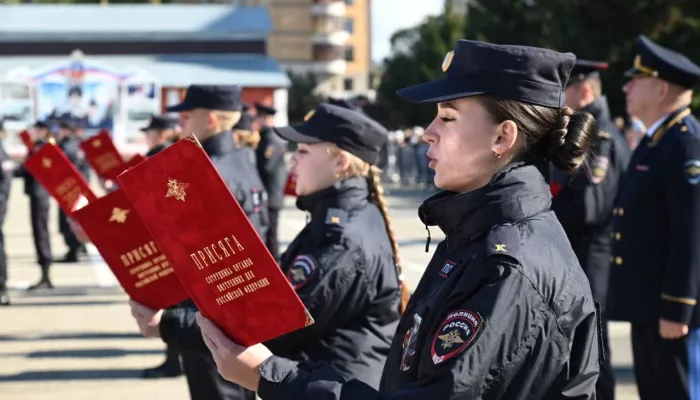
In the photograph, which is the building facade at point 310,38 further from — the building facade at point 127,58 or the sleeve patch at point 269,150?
the sleeve patch at point 269,150

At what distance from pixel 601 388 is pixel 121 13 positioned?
41.7 m

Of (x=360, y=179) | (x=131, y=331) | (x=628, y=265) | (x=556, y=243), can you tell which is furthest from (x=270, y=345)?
(x=131, y=331)

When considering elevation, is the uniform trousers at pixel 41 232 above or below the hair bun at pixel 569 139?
below

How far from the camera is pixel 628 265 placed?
4.84 metres

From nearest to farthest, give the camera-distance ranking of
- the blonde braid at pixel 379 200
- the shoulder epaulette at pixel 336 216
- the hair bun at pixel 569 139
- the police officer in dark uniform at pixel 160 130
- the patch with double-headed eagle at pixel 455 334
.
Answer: the patch with double-headed eagle at pixel 455 334 → the hair bun at pixel 569 139 → the shoulder epaulette at pixel 336 216 → the blonde braid at pixel 379 200 → the police officer in dark uniform at pixel 160 130

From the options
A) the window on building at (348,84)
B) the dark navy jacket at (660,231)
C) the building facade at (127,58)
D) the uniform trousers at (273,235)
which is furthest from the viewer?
the window on building at (348,84)

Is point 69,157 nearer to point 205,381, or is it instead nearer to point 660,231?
point 205,381

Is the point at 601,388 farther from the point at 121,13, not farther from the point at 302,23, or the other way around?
the point at 302,23

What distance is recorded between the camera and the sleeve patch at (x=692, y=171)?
179 inches

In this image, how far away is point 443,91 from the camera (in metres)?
2.28

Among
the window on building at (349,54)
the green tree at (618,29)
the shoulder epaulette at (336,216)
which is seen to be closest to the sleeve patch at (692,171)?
the shoulder epaulette at (336,216)

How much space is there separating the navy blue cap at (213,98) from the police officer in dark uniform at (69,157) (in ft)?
26.9

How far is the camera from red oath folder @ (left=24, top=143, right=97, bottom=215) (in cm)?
417

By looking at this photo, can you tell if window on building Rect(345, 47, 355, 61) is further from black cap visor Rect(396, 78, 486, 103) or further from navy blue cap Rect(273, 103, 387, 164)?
black cap visor Rect(396, 78, 486, 103)
